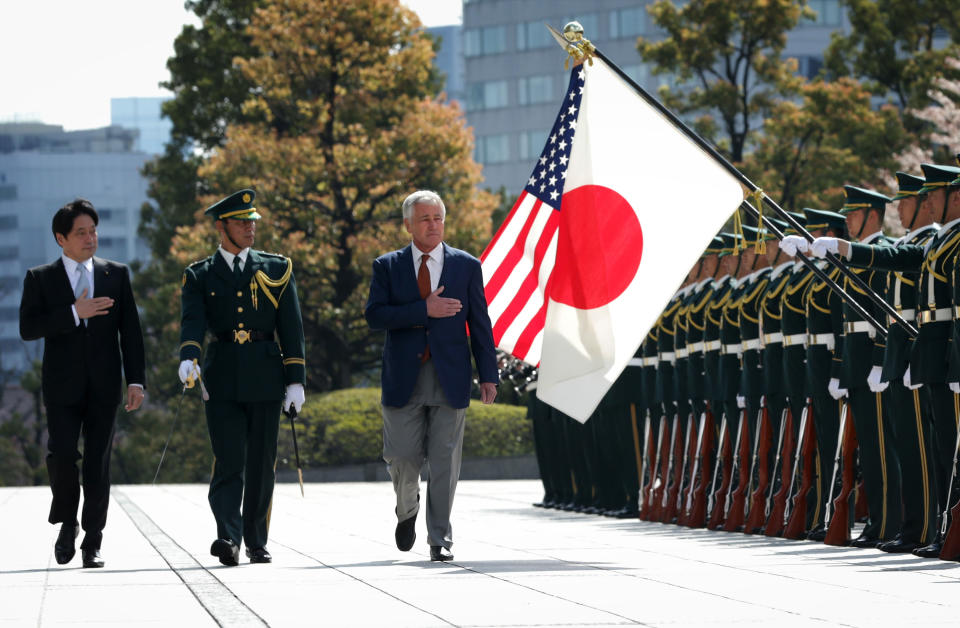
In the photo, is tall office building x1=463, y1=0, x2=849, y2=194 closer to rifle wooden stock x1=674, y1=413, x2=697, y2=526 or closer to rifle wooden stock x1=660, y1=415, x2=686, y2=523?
rifle wooden stock x1=660, y1=415, x2=686, y2=523

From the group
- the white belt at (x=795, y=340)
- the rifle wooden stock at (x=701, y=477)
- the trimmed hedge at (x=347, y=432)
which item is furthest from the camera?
the trimmed hedge at (x=347, y=432)

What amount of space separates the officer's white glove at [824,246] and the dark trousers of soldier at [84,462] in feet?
13.4

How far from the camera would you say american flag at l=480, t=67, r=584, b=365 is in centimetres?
1071

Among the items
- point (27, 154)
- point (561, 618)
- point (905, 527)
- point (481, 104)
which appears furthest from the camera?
point (27, 154)

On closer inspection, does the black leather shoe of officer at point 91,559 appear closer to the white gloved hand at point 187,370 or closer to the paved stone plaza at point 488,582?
the paved stone plaza at point 488,582

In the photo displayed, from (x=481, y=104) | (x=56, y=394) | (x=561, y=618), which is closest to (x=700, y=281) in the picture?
(x=56, y=394)

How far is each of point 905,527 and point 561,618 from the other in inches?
163

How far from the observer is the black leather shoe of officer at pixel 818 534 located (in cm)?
1176

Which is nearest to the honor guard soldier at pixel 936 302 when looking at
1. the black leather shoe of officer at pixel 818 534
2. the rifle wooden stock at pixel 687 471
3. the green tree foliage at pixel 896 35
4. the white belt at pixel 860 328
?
the white belt at pixel 860 328

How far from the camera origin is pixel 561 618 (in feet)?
22.7

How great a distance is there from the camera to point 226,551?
9.62 metres

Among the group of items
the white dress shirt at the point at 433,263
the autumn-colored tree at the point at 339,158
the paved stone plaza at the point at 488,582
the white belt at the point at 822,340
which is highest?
the autumn-colored tree at the point at 339,158

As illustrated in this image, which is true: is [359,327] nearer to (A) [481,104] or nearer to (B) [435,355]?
(B) [435,355]

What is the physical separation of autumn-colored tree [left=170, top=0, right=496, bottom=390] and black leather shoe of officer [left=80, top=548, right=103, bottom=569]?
20026 millimetres
